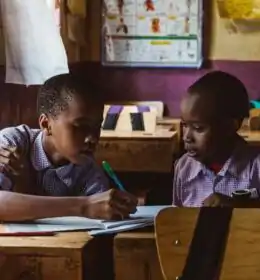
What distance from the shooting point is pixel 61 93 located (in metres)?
1.93

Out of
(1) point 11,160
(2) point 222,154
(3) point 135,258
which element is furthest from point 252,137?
(3) point 135,258

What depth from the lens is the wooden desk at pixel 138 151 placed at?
301cm

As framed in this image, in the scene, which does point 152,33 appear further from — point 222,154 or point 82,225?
point 82,225

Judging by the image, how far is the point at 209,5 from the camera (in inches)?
142

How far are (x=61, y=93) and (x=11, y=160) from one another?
0.74 ft

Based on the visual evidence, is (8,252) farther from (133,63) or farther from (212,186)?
(133,63)

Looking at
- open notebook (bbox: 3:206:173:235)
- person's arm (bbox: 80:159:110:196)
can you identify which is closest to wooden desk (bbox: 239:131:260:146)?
person's arm (bbox: 80:159:110:196)

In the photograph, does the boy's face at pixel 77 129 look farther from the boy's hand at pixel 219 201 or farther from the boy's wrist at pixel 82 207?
the boy's hand at pixel 219 201

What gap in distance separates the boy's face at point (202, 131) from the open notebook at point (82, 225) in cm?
31

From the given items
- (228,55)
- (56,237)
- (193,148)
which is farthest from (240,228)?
(228,55)

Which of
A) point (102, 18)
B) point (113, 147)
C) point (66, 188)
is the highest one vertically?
point (102, 18)

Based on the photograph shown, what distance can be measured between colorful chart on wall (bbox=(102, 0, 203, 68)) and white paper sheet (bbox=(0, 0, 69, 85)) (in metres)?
0.78

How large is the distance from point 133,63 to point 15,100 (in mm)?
804

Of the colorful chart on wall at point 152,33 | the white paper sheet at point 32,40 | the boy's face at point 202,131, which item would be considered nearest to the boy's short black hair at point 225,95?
the boy's face at point 202,131
